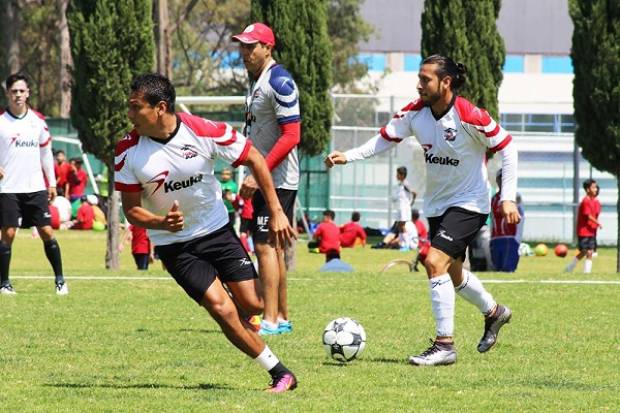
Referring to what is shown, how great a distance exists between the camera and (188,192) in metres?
7.69

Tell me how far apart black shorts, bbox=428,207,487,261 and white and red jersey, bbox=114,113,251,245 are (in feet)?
6.69

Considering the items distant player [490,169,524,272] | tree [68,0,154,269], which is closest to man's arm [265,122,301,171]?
distant player [490,169,524,272]

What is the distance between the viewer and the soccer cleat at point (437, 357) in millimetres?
8867

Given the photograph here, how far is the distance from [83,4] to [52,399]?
15.4m

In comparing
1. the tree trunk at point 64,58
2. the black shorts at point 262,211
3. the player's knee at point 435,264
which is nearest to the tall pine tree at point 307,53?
the black shorts at point 262,211

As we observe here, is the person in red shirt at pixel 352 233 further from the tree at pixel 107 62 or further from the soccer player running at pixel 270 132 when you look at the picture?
the soccer player running at pixel 270 132

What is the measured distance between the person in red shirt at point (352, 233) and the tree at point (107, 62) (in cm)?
1013

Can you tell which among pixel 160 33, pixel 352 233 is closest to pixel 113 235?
pixel 352 233

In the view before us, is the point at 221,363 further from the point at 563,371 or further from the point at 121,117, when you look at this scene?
the point at 121,117

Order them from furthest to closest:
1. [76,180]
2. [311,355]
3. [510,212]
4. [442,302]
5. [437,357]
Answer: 1. [76,180]
2. [311,355]
3. [442,302]
4. [510,212]
5. [437,357]

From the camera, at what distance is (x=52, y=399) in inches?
291

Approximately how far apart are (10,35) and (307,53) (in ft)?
86.6

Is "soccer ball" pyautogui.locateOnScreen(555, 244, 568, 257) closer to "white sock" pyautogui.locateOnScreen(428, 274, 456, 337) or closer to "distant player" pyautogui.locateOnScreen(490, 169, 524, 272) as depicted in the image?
"distant player" pyautogui.locateOnScreen(490, 169, 524, 272)

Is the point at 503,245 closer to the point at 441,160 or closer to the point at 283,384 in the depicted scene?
the point at 441,160
